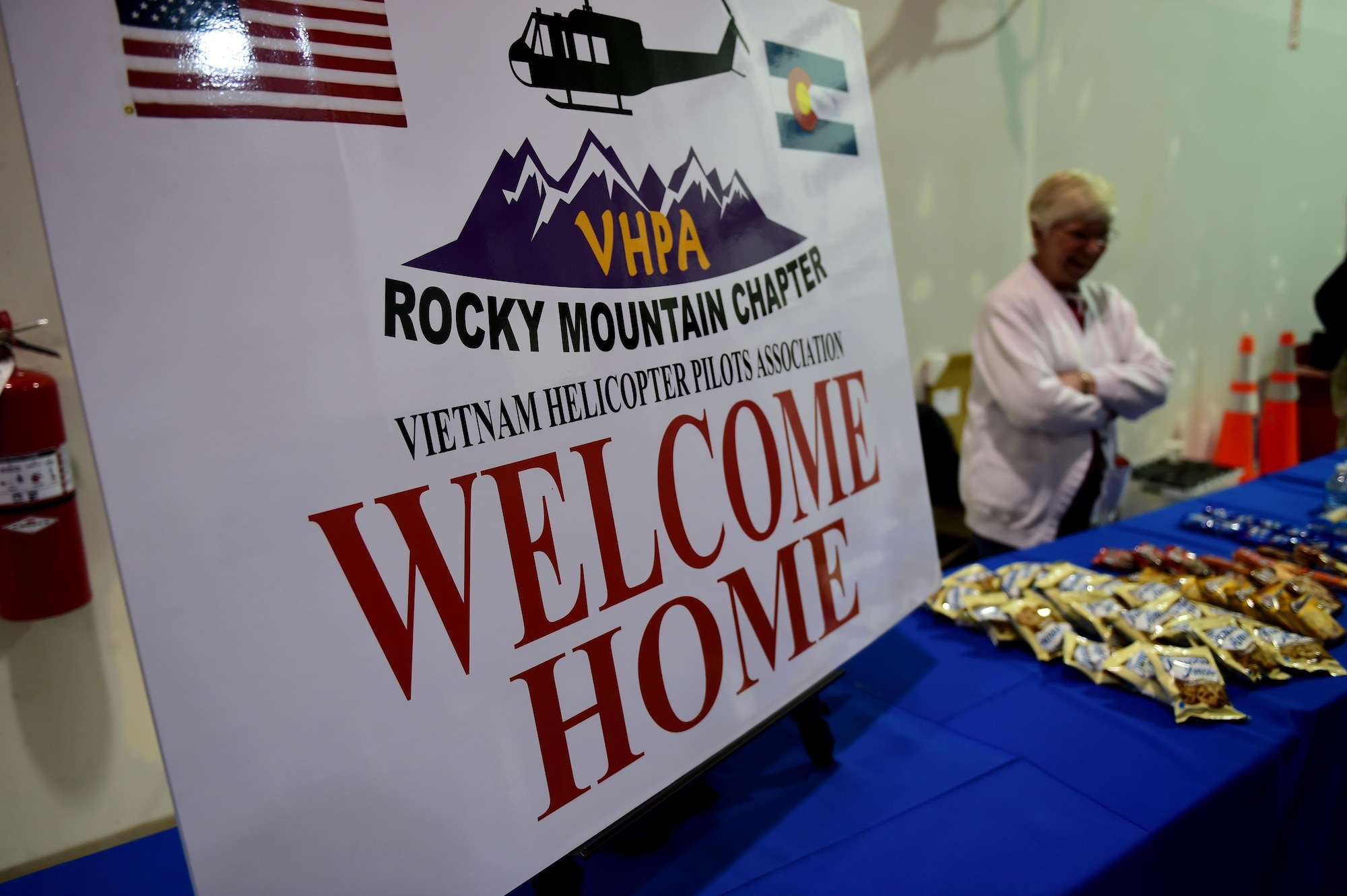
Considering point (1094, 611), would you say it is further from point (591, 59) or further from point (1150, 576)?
point (591, 59)

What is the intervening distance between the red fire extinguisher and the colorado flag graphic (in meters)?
1.10

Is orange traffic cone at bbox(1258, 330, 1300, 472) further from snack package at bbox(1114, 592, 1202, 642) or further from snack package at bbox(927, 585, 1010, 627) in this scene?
snack package at bbox(927, 585, 1010, 627)

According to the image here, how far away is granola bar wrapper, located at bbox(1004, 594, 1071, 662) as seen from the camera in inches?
48.2

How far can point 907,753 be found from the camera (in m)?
0.99

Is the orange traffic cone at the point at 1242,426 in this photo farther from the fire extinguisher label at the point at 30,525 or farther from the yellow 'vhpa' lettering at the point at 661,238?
the fire extinguisher label at the point at 30,525

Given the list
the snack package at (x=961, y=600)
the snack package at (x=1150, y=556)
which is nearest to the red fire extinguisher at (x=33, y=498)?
the snack package at (x=961, y=600)

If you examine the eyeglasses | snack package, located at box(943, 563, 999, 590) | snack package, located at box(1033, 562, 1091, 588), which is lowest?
snack package, located at box(1033, 562, 1091, 588)

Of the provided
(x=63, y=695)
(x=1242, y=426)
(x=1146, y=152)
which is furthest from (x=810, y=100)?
(x=1242, y=426)

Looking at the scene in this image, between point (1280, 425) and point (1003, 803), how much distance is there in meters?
3.87

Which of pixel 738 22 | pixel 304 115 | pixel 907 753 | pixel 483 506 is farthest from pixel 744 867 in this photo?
pixel 738 22

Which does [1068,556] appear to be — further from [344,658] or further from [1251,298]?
[1251,298]

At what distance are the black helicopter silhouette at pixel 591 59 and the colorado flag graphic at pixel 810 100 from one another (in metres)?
0.17

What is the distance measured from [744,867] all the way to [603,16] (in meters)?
0.92

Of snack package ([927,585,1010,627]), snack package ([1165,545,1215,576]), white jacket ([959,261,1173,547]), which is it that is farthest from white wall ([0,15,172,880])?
white jacket ([959,261,1173,547])
